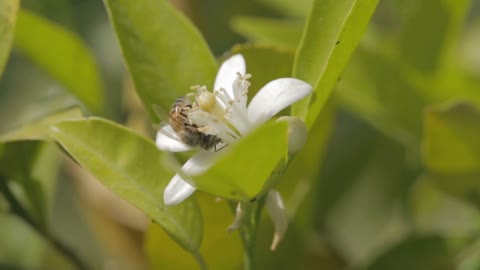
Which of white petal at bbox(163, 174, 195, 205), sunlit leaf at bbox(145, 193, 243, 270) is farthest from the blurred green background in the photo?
white petal at bbox(163, 174, 195, 205)

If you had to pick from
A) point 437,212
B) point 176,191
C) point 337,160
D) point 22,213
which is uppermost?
point 176,191

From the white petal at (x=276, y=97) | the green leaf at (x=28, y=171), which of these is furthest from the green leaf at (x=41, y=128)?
the white petal at (x=276, y=97)

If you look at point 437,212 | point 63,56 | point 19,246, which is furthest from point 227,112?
point 437,212

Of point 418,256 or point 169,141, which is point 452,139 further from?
point 169,141

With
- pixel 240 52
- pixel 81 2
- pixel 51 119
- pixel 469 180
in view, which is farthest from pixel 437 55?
pixel 81 2

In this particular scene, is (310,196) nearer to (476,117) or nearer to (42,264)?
(476,117)
